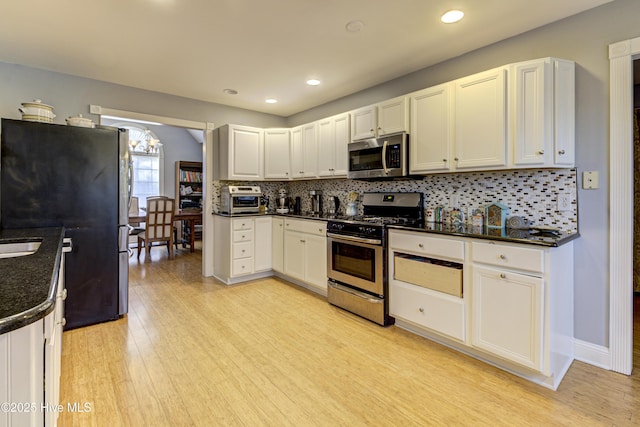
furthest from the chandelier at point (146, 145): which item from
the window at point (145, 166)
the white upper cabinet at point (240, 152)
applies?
the white upper cabinet at point (240, 152)

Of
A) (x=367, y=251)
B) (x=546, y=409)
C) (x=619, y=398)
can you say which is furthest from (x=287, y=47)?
(x=619, y=398)

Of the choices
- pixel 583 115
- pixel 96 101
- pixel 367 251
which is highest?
pixel 96 101

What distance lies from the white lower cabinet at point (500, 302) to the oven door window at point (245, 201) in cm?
236

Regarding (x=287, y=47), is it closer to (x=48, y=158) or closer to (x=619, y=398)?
(x=48, y=158)

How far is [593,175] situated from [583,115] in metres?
0.43

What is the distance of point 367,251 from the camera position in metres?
2.94

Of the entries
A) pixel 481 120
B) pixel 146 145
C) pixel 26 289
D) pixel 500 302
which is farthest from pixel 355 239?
pixel 146 145

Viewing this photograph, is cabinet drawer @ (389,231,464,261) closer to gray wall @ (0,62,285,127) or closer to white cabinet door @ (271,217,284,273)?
white cabinet door @ (271,217,284,273)

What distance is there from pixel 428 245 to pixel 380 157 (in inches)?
43.4

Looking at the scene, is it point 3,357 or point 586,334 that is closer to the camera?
point 3,357

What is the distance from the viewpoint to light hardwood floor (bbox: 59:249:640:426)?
67.2 inches

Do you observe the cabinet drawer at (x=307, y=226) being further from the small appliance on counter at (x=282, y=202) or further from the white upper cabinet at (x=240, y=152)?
the white upper cabinet at (x=240, y=152)

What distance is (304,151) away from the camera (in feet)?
14.0

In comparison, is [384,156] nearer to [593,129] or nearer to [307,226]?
[307,226]
